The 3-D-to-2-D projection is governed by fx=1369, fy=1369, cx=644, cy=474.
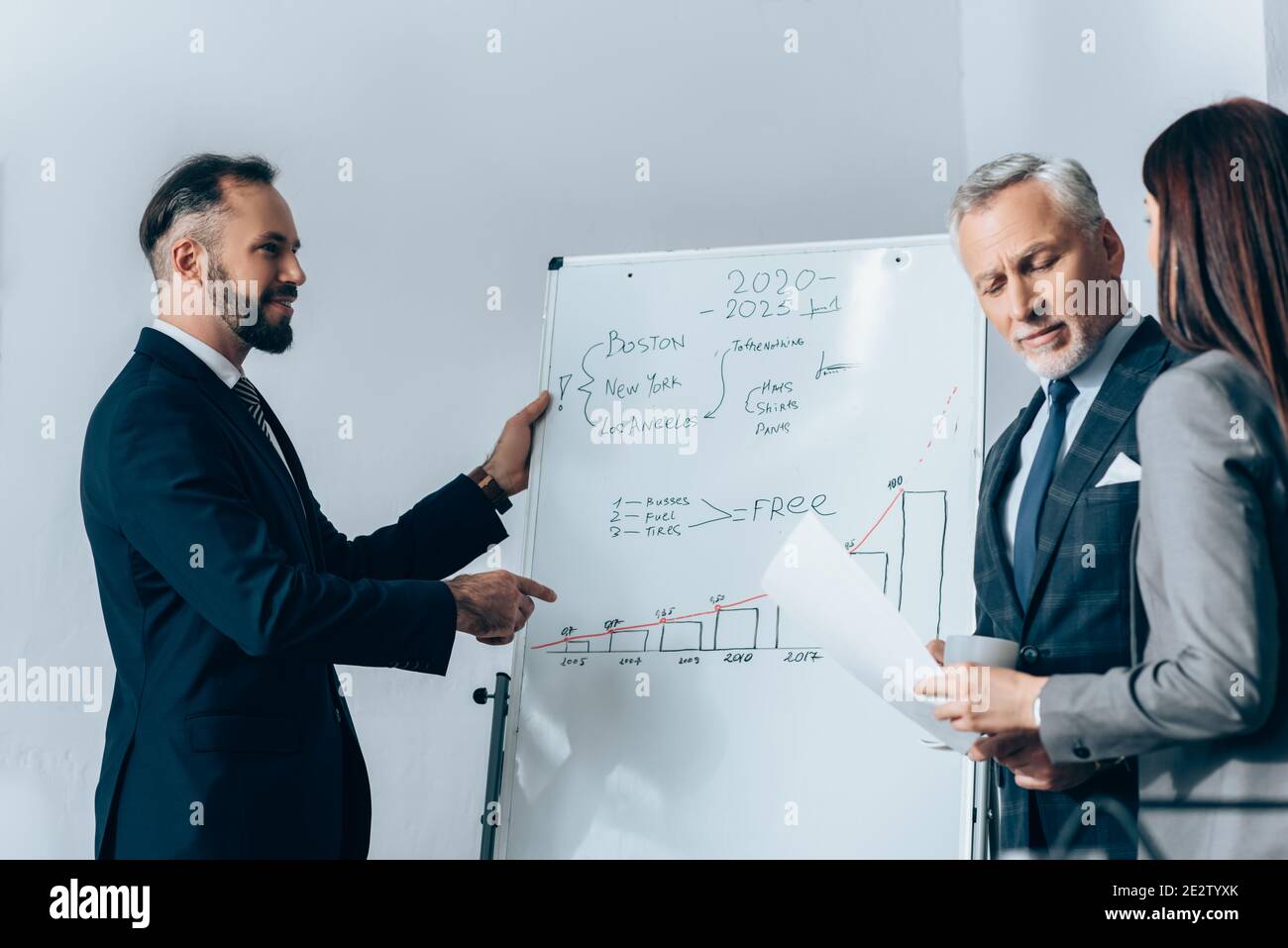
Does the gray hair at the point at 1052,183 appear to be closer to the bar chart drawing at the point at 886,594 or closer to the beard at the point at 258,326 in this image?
the bar chart drawing at the point at 886,594

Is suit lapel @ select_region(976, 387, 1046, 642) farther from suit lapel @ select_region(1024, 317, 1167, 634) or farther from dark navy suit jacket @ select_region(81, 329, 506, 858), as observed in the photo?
dark navy suit jacket @ select_region(81, 329, 506, 858)

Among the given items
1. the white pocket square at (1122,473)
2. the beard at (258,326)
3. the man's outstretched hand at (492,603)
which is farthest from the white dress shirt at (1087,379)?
the beard at (258,326)

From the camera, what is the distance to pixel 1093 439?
74.0 inches

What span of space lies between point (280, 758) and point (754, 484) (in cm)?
90

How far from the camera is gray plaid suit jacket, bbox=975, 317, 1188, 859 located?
5.95 ft

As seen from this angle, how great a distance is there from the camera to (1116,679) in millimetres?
1613

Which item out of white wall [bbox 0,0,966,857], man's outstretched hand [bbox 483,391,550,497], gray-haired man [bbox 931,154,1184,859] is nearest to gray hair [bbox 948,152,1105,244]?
gray-haired man [bbox 931,154,1184,859]

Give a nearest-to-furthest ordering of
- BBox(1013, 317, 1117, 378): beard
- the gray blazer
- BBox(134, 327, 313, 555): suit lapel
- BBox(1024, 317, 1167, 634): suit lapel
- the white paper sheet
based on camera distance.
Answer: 1. the gray blazer
2. the white paper sheet
3. BBox(1024, 317, 1167, 634): suit lapel
4. BBox(1013, 317, 1117, 378): beard
5. BBox(134, 327, 313, 555): suit lapel

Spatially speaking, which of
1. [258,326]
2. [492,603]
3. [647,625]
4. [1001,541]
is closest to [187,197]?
[258,326]

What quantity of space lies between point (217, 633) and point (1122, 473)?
1.33 meters

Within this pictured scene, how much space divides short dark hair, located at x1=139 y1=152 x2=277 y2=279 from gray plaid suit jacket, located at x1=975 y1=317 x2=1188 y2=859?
4.85 feet

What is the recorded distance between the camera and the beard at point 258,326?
2.31 metres

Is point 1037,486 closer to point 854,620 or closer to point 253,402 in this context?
point 854,620
